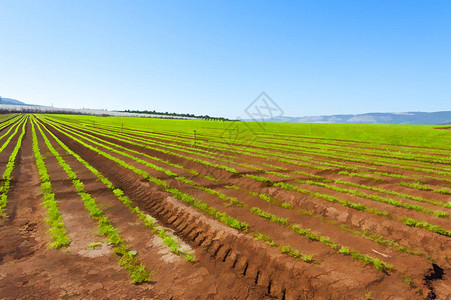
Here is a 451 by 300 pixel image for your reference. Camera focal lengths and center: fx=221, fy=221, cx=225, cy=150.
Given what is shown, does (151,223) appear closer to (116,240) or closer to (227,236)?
(116,240)

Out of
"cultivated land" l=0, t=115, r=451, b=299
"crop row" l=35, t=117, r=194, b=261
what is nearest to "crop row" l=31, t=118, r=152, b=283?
"cultivated land" l=0, t=115, r=451, b=299

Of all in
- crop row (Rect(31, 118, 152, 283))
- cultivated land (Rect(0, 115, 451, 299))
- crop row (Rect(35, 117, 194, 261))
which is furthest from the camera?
crop row (Rect(35, 117, 194, 261))

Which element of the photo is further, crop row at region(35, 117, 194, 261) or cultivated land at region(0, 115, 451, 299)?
crop row at region(35, 117, 194, 261)

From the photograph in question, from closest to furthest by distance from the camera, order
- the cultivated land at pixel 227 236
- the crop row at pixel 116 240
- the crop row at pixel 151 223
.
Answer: the cultivated land at pixel 227 236 → the crop row at pixel 116 240 → the crop row at pixel 151 223

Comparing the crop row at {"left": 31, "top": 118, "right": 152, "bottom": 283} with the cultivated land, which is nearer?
the cultivated land

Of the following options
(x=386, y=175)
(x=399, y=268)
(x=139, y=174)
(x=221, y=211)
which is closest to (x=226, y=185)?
(x=221, y=211)

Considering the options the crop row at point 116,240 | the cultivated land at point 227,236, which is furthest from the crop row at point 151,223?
the crop row at point 116,240

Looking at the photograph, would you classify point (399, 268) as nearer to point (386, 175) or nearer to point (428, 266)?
point (428, 266)

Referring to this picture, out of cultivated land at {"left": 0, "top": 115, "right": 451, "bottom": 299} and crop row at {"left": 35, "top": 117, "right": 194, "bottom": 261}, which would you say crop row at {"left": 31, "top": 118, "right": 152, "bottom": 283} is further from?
crop row at {"left": 35, "top": 117, "right": 194, "bottom": 261}

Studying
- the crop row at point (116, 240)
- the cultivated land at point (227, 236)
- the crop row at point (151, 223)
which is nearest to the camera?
the cultivated land at point (227, 236)

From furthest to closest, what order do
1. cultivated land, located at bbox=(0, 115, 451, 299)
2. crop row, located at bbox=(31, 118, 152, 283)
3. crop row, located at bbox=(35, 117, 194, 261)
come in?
crop row, located at bbox=(35, 117, 194, 261)
crop row, located at bbox=(31, 118, 152, 283)
cultivated land, located at bbox=(0, 115, 451, 299)

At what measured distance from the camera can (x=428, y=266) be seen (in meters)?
6.20

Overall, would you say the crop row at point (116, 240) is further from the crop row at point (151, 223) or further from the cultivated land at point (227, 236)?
the crop row at point (151, 223)

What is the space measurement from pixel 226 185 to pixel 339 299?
9107 mm
